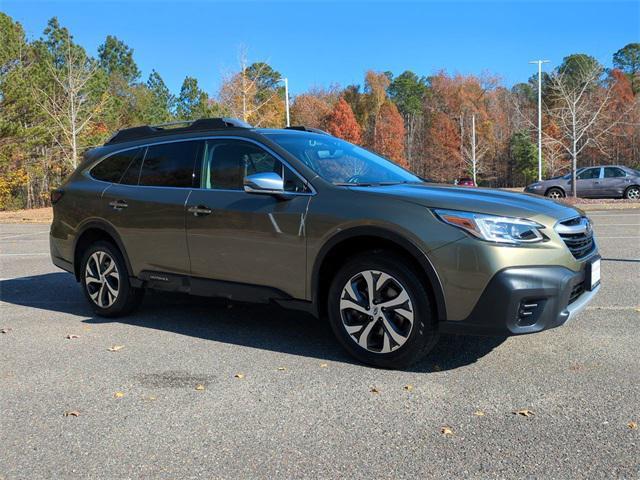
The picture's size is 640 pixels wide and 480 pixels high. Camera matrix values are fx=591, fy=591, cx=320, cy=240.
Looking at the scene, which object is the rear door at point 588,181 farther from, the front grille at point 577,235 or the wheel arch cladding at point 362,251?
the wheel arch cladding at point 362,251

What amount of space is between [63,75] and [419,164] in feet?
150

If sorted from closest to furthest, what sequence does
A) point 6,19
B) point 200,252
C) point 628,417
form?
point 628,417 → point 200,252 → point 6,19

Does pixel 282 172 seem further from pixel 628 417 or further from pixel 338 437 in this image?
pixel 628 417

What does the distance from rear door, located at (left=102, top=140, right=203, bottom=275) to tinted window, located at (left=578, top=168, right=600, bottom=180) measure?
2259 cm

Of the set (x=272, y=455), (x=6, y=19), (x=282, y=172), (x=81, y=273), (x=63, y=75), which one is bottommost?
(x=272, y=455)

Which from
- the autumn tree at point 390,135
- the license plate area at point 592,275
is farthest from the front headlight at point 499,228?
the autumn tree at point 390,135

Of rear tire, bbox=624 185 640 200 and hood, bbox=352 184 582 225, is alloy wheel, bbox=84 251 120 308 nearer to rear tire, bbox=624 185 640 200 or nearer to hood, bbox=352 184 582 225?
hood, bbox=352 184 582 225

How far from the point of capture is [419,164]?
69.0m

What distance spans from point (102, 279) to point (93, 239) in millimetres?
479

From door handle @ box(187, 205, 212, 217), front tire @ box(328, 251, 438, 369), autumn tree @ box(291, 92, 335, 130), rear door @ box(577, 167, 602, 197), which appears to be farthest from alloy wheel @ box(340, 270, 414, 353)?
autumn tree @ box(291, 92, 335, 130)

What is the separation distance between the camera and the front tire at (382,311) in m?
3.97

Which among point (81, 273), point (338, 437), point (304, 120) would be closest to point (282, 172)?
point (338, 437)

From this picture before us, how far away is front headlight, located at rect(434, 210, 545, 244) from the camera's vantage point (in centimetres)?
373

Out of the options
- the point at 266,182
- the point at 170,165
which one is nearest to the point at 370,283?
the point at 266,182
